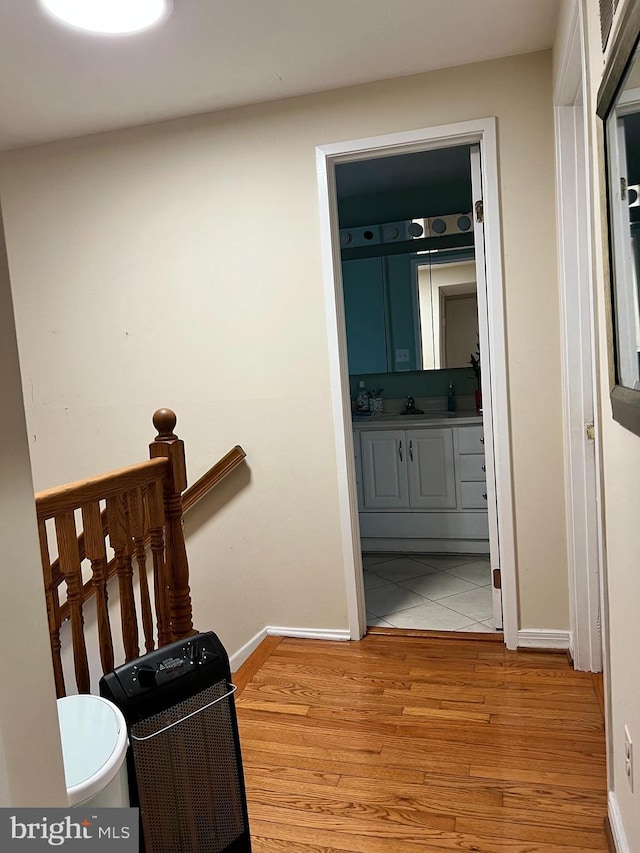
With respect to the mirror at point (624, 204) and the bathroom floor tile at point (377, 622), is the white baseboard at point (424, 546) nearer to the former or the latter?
the bathroom floor tile at point (377, 622)

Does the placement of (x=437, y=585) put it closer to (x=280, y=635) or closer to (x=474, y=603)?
(x=474, y=603)

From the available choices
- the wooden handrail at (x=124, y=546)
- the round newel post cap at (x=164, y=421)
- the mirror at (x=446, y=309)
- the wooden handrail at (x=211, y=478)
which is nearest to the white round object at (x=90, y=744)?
the wooden handrail at (x=124, y=546)

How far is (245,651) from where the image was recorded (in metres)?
3.20

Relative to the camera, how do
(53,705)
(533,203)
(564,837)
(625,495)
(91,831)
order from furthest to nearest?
(533,203), (564,837), (625,495), (91,831), (53,705)

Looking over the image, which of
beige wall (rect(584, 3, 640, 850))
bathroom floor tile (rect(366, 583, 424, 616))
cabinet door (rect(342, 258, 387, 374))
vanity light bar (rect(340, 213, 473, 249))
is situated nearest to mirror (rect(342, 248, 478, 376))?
cabinet door (rect(342, 258, 387, 374))

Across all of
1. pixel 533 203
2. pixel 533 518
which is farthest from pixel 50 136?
pixel 533 518

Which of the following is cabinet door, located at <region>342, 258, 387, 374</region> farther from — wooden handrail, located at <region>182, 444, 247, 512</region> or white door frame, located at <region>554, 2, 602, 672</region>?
white door frame, located at <region>554, 2, 602, 672</region>

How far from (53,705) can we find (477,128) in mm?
2626

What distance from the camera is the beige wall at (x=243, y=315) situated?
278 cm

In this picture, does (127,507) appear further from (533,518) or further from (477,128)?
(477,128)

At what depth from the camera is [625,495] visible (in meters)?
1.41

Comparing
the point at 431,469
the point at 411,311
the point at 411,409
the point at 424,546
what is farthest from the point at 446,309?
the point at 424,546

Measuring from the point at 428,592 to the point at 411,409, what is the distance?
1555mm

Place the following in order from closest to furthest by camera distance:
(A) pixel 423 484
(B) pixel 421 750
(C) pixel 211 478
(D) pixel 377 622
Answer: (B) pixel 421 750
(C) pixel 211 478
(D) pixel 377 622
(A) pixel 423 484
